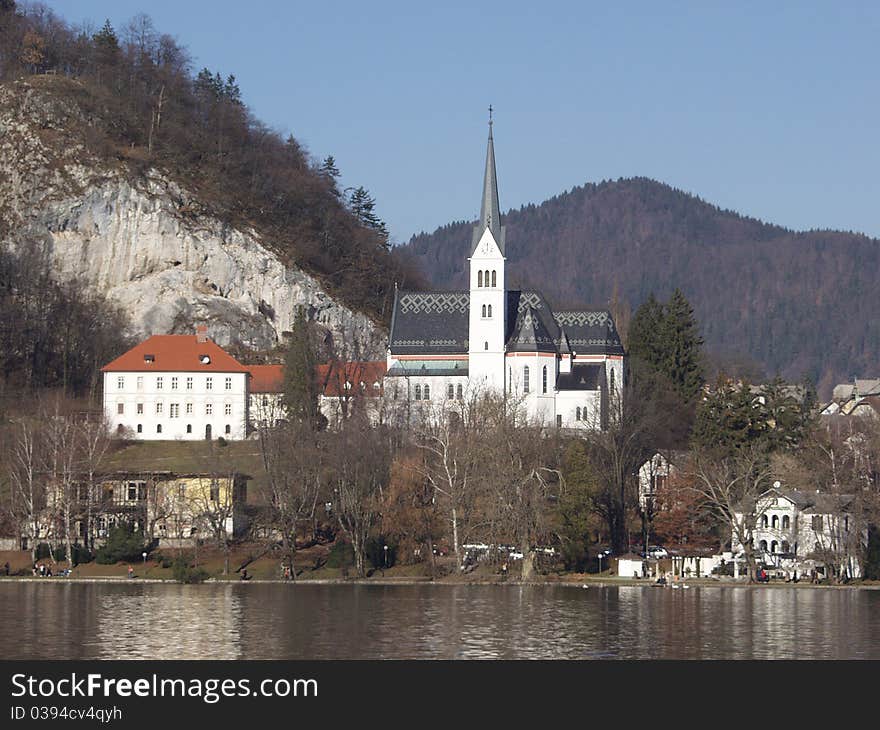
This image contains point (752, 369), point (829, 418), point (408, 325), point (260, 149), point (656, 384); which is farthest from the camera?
point (752, 369)

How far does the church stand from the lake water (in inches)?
1281

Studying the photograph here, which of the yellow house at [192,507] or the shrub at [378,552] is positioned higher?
the yellow house at [192,507]

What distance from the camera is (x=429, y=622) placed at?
54.6 metres

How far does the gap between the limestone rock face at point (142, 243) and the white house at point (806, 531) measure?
169 ft

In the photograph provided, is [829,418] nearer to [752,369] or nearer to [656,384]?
[656,384]

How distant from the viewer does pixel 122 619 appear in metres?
55.1

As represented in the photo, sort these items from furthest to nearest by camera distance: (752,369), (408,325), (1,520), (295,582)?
1. (752,369)
2. (408,325)
3. (1,520)
4. (295,582)

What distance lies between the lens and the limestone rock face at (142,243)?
12394cm

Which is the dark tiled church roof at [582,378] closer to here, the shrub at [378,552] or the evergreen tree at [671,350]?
the evergreen tree at [671,350]

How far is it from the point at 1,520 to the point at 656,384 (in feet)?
137

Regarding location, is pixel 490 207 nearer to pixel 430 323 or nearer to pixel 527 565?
pixel 430 323

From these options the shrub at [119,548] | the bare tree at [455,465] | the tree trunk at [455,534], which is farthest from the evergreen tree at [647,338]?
the shrub at [119,548]

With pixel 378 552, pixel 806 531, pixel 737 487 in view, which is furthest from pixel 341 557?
pixel 806 531
